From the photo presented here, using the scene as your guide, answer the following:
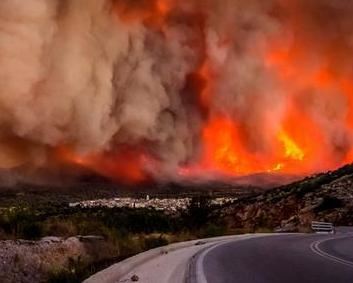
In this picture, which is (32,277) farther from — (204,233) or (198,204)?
(198,204)

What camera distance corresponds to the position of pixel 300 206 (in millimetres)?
58719

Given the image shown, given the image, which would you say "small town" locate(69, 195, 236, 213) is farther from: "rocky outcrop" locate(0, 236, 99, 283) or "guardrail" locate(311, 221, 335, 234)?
"rocky outcrop" locate(0, 236, 99, 283)

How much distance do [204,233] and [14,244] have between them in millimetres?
23699

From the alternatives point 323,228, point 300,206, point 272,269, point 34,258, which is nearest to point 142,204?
point 300,206

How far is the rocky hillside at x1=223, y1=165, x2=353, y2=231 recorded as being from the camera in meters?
53.1

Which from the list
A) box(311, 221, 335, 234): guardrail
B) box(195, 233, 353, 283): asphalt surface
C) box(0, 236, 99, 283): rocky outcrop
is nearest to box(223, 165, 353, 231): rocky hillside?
box(311, 221, 335, 234): guardrail

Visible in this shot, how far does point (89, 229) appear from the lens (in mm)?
18656

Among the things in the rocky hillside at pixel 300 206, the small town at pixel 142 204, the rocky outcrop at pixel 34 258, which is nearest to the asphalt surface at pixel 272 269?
the rocky outcrop at pixel 34 258

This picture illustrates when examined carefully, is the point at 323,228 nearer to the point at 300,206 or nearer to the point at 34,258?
the point at 300,206

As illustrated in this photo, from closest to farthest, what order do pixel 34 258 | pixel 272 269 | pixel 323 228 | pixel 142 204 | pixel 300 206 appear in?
pixel 34 258 → pixel 272 269 → pixel 323 228 → pixel 300 206 → pixel 142 204

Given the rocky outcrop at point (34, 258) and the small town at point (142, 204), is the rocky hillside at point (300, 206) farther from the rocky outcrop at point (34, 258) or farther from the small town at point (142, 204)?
the rocky outcrop at point (34, 258)

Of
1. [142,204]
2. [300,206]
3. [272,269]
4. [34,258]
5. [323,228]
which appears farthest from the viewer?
[142,204]

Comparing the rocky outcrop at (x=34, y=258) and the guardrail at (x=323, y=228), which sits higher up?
the guardrail at (x=323, y=228)

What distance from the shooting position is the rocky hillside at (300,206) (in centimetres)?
5312
